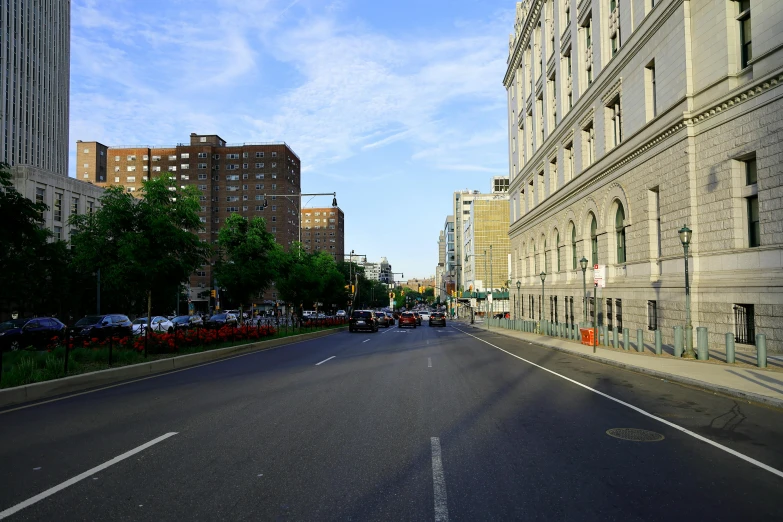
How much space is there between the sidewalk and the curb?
44.0ft

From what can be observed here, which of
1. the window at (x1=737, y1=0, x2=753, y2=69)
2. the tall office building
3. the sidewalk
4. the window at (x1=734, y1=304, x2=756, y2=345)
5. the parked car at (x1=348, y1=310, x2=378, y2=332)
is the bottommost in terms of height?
the parked car at (x1=348, y1=310, x2=378, y2=332)

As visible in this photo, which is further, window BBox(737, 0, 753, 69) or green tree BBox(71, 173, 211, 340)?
window BBox(737, 0, 753, 69)

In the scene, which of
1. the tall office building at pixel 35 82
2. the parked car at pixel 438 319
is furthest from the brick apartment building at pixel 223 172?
the parked car at pixel 438 319

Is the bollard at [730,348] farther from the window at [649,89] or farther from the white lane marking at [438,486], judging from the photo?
the window at [649,89]

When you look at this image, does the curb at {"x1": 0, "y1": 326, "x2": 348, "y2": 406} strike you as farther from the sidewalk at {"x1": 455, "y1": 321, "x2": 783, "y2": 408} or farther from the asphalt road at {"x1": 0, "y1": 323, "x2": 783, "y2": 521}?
the sidewalk at {"x1": 455, "y1": 321, "x2": 783, "y2": 408}

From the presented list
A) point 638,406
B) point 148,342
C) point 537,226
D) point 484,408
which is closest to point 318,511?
point 484,408

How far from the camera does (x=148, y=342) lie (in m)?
17.3

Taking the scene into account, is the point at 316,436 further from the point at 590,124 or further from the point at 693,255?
the point at 590,124

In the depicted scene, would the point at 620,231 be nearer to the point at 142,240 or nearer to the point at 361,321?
the point at 361,321

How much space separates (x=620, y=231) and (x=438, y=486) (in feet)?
91.1

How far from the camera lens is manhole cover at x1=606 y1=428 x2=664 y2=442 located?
7254 millimetres

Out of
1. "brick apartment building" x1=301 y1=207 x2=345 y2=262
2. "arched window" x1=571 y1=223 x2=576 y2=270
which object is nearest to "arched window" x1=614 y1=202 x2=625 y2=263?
"arched window" x1=571 y1=223 x2=576 y2=270

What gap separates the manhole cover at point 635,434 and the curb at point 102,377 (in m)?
10.5

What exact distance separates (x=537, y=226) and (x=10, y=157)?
69.7m
